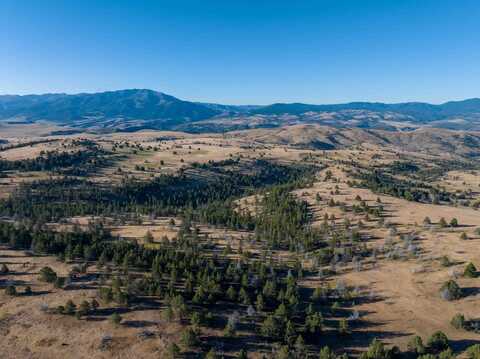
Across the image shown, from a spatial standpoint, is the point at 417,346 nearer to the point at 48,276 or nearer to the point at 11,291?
the point at 48,276

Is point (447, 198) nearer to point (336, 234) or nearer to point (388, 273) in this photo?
point (336, 234)

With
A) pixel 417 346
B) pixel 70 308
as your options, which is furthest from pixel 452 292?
pixel 70 308

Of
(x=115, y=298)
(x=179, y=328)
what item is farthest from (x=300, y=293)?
(x=115, y=298)

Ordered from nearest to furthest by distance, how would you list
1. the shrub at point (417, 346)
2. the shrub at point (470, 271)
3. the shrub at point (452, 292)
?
the shrub at point (417, 346)
the shrub at point (452, 292)
the shrub at point (470, 271)

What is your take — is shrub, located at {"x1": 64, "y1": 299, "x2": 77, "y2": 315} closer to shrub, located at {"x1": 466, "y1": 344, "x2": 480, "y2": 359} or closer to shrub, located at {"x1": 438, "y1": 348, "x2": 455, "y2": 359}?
shrub, located at {"x1": 438, "y1": 348, "x2": 455, "y2": 359}

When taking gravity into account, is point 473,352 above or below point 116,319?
below

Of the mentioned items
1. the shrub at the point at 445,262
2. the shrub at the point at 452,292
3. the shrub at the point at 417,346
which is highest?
the shrub at the point at 445,262

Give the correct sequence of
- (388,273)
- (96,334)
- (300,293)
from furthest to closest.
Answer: (388,273), (300,293), (96,334)

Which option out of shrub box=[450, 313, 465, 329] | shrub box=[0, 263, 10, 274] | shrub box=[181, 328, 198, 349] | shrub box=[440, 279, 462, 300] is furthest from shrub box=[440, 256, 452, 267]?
shrub box=[0, 263, 10, 274]

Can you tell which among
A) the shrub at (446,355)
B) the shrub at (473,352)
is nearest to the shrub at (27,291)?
the shrub at (446,355)

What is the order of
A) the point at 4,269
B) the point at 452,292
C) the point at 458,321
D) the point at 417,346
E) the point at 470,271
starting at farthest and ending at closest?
1. the point at 470,271
2. the point at 4,269
3. the point at 452,292
4. the point at 458,321
5. the point at 417,346

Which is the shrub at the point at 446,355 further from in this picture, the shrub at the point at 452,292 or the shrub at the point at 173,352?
the shrub at the point at 173,352
